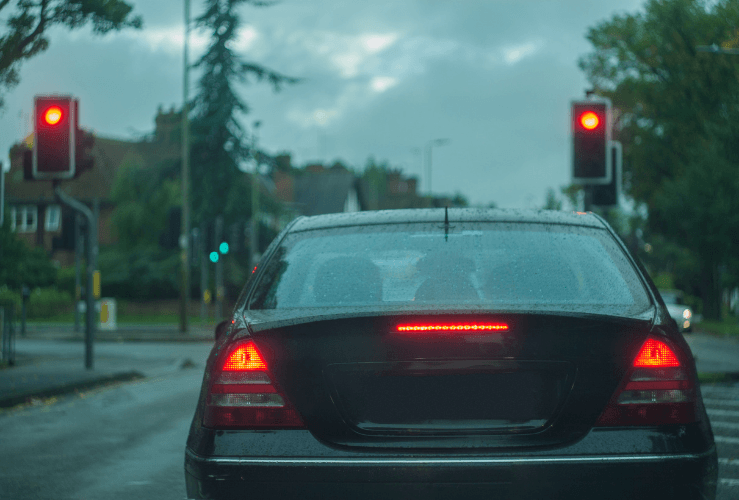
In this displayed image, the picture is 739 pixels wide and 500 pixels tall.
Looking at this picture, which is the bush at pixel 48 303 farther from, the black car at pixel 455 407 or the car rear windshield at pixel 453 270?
the black car at pixel 455 407

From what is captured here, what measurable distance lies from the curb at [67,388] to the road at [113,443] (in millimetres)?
170

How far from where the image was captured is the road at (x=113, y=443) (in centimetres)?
605

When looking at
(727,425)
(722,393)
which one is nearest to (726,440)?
(727,425)

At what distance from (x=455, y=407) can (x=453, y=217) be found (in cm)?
120

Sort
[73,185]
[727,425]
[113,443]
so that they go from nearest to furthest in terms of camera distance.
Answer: [113,443]
[727,425]
[73,185]

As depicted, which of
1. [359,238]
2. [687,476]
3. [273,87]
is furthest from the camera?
[273,87]

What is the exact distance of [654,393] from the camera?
3275 mm

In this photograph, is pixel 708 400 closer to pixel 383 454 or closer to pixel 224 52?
pixel 383 454

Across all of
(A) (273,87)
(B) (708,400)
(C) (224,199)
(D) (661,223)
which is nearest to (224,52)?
(A) (273,87)

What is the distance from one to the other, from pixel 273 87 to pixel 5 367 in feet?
90.7

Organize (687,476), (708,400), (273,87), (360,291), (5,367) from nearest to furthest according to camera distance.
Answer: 1. (687,476)
2. (360,291)
3. (708,400)
4. (5,367)
5. (273,87)

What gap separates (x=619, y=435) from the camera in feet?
10.5

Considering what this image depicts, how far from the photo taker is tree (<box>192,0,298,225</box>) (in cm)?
4225

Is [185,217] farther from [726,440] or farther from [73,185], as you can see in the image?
[73,185]
